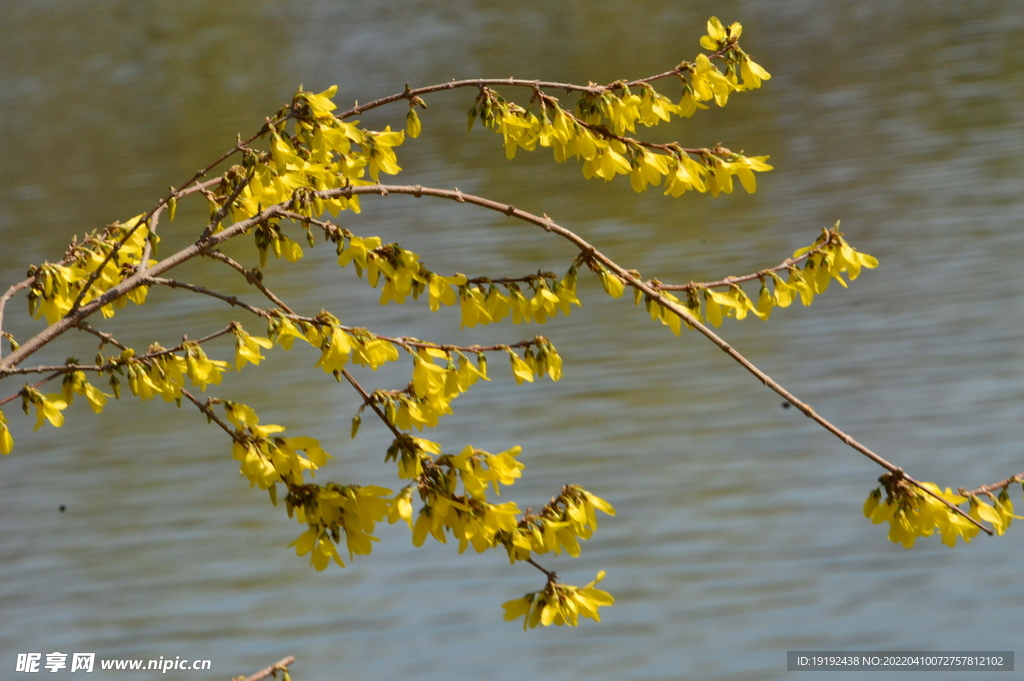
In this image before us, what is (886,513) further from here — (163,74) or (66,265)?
(163,74)

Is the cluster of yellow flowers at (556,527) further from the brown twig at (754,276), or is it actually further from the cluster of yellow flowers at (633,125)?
the cluster of yellow flowers at (633,125)

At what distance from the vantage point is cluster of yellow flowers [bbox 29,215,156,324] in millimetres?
1789

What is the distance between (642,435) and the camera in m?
5.52

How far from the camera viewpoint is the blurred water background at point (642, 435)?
173 inches

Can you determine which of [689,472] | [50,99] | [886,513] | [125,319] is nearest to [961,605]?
[689,472]

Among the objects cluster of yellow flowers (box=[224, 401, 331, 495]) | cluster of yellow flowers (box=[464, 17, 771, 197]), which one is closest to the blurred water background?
cluster of yellow flowers (box=[464, 17, 771, 197])

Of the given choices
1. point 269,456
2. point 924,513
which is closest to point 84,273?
point 269,456

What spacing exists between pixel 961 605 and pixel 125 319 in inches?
218

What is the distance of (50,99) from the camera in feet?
57.0

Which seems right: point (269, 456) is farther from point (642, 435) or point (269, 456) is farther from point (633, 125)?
point (642, 435)

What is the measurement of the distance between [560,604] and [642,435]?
157 inches

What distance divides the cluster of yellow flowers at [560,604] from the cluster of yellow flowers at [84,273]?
0.70 m

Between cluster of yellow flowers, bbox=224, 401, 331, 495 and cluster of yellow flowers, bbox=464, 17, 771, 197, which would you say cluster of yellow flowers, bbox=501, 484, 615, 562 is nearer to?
cluster of yellow flowers, bbox=224, 401, 331, 495

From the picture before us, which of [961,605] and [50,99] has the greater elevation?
[50,99]
